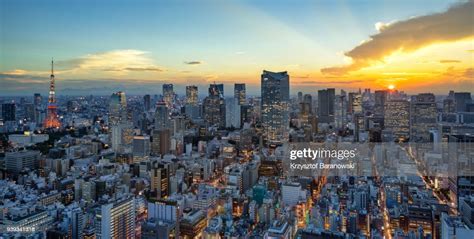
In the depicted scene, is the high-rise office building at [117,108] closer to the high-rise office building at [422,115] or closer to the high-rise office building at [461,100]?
the high-rise office building at [422,115]

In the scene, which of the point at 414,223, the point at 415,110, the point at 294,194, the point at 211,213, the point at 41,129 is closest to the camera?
the point at 414,223

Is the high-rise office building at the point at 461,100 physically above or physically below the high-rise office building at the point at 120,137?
above

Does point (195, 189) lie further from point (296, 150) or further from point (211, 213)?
point (296, 150)

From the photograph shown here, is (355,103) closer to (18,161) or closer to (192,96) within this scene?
(192,96)

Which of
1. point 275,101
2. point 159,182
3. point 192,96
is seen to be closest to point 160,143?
point 159,182

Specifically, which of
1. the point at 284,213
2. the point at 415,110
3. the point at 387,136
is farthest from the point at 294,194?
the point at 415,110

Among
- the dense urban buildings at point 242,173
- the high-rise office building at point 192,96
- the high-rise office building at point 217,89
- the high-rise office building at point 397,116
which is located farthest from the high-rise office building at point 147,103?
the high-rise office building at point 397,116

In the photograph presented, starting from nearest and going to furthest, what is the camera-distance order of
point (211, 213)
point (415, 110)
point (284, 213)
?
point (284, 213), point (211, 213), point (415, 110)
